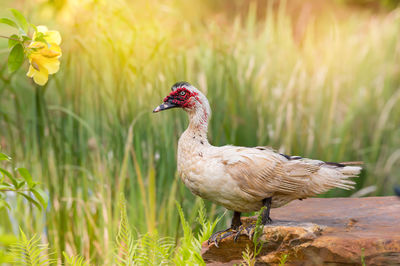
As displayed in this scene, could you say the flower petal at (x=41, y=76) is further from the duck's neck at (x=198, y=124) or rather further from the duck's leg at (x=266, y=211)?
the duck's leg at (x=266, y=211)

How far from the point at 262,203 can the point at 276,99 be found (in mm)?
2453

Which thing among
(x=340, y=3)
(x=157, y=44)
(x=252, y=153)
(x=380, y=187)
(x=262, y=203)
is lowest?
(x=380, y=187)

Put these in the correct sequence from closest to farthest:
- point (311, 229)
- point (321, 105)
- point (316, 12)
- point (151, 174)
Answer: point (311, 229) < point (151, 174) < point (321, 105) < point (316, 12)

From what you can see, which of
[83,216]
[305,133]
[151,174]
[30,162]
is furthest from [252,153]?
[305,133]

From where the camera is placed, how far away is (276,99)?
4770 mm

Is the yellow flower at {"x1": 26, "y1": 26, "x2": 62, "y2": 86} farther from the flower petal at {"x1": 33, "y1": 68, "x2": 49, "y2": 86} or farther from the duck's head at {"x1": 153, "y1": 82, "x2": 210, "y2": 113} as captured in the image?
the duck's head at {"x1": 153, "y1": 82, "x2": 210, "y2": 113}

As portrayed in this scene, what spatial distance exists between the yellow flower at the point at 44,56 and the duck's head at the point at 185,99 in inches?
25.8

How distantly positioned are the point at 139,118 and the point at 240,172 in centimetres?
149

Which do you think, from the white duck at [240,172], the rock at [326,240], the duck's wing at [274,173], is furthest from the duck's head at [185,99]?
the rock at [326,240]

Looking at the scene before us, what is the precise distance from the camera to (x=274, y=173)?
2.36 meters

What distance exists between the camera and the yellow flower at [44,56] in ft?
6.22

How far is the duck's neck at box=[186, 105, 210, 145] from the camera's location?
2494 mm

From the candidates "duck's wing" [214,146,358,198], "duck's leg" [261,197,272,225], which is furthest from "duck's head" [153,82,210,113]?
"duck's leg" [261,197,272,225]

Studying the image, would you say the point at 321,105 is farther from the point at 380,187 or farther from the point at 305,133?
the point at 380,187
